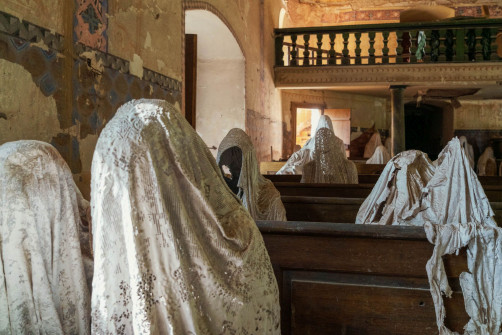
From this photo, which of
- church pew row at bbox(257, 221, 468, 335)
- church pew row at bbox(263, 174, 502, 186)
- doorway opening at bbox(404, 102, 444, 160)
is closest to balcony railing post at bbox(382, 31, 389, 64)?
church pew row at bbox(263, 174, 502, 186)

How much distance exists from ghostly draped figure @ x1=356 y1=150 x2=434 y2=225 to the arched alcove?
445 centimetres

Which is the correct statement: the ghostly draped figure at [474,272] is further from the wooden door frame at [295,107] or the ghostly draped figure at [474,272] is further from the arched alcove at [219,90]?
the wooden door frame at [295,107]

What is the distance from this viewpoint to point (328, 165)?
22.0 ft

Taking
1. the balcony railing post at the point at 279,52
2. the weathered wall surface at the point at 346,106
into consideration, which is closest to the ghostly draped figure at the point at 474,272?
the balcony railing post at the point at 279,52

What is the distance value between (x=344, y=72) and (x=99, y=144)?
32.0 ft

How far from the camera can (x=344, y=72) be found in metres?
10.5

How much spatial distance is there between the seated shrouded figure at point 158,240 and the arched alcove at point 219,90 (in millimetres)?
6472

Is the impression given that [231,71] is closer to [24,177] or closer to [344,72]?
[344,72]

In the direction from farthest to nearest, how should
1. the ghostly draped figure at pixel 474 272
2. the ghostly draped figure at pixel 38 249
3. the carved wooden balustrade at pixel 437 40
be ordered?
the carved wooden balustrade at pixel 437 40 → the ghostly draped figure at pixel 474 272 → the ghostly draped figure at pixel 38 249

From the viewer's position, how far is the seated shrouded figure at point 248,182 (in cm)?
379

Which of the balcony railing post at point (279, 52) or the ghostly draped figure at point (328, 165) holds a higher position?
the balcony railing post at point (279, 52)

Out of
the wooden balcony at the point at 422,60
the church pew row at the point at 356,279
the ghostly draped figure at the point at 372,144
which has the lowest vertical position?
the church pew row at the point at 356,279

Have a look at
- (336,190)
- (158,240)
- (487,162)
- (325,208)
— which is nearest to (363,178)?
(336,190)

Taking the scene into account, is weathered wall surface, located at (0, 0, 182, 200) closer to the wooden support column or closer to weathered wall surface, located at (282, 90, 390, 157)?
the wooden support column
